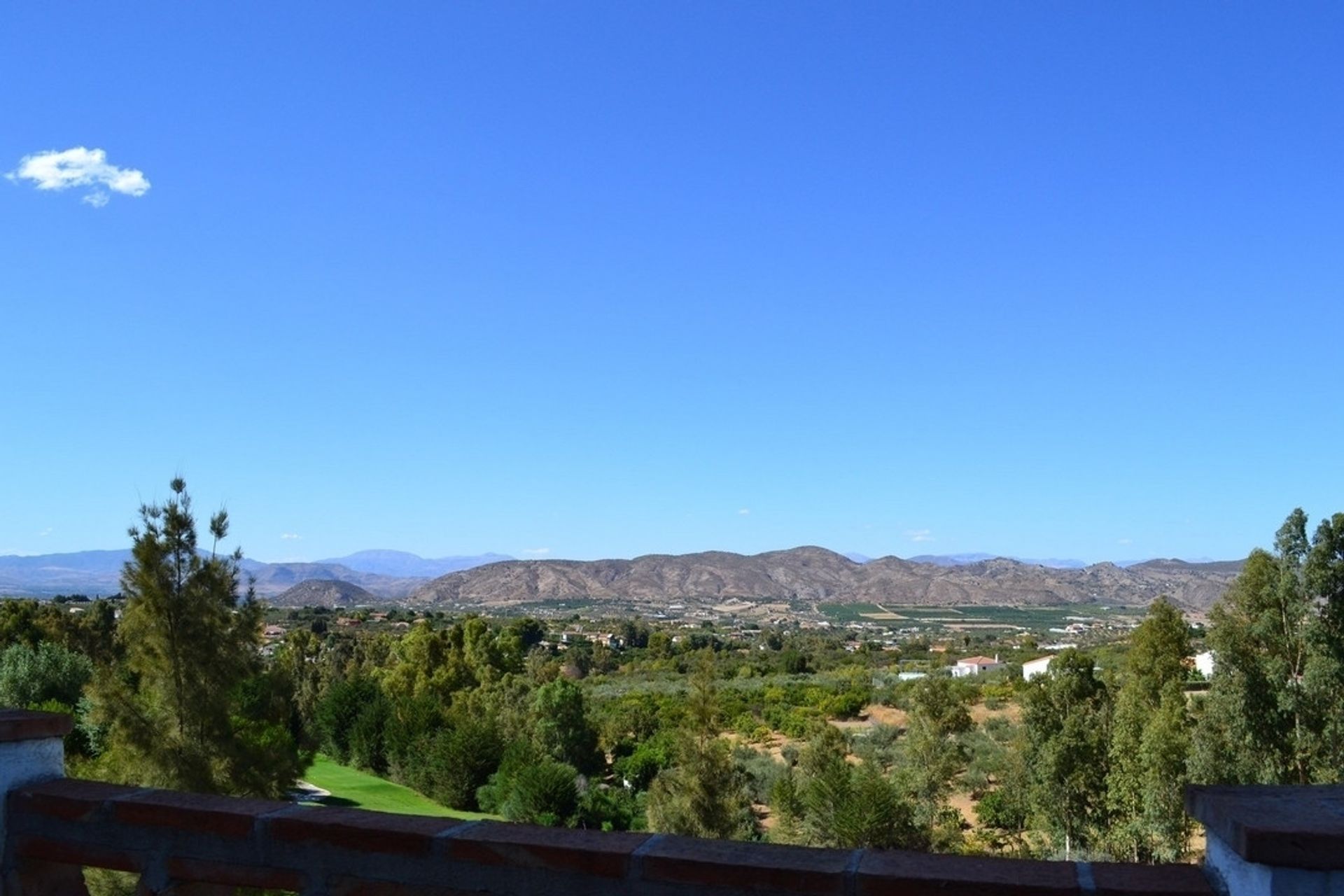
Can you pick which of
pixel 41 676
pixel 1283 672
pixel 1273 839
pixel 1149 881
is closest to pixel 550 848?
pixel 1149 881

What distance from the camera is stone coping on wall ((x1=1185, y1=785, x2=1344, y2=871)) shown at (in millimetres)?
1440

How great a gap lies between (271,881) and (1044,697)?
1750 cm

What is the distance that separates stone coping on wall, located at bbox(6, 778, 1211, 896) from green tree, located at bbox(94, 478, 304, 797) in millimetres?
8917

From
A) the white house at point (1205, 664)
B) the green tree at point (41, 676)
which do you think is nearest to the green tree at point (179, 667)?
the green tree at point (41, 676)

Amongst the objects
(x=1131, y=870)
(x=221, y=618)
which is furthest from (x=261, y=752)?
(x=1131, y=870)

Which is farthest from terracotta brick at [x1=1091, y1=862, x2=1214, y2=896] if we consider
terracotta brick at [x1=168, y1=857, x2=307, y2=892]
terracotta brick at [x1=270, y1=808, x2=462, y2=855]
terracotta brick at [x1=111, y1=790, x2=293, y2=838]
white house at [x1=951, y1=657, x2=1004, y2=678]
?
white house at [x1=951, y1=657, x2=1004, y2=678]

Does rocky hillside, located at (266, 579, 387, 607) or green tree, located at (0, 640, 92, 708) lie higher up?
green tree, located at (0, 640, 92, 708)

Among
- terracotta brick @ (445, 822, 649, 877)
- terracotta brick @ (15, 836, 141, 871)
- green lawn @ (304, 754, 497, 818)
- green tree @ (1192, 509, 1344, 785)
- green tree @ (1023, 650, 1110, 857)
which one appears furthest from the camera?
green lawn @ (304, 754, 497, 818)

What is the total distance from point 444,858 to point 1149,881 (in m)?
Result: 1.29

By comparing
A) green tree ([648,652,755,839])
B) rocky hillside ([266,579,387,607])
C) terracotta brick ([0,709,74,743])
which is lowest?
rocky hillside ([266,579,387,607])

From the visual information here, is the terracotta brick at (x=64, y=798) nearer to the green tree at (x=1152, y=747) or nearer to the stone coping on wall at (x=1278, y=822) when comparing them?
the stone coping on wall at (x=1278, y=822)

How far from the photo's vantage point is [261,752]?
11.1 m

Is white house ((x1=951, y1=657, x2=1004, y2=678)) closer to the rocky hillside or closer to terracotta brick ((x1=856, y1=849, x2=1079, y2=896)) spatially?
terracotta brick ((x1=856, y1=849, x2=1079, y2=896))

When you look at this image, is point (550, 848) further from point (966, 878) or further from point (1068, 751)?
point (1068, 751)
